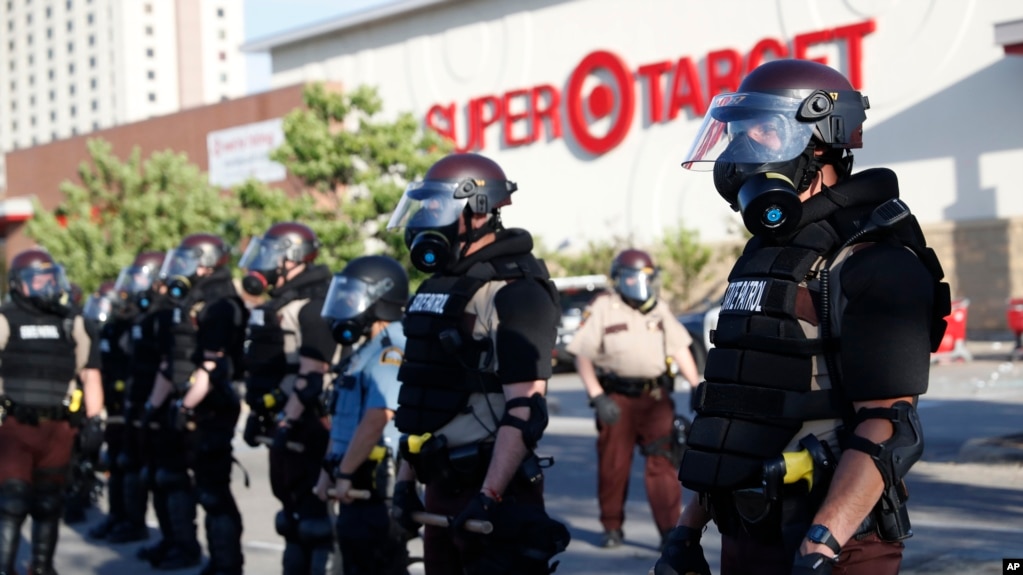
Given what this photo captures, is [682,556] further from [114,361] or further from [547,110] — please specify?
[547,110]

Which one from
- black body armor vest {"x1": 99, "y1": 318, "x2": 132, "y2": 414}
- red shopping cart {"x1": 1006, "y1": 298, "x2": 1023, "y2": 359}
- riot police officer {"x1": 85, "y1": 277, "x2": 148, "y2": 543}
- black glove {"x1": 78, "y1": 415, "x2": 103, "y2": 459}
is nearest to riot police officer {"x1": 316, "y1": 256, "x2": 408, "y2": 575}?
black glove {"x1": 78, "y1": 415, "x2": 103, "y2": 459}

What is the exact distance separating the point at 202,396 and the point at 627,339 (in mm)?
2839

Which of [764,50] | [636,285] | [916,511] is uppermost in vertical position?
[764,50]

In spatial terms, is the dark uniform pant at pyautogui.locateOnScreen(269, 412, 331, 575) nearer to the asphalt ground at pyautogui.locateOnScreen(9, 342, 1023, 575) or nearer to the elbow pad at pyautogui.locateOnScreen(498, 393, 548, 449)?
the asphalt ground at pyautogui.locateOnScreen(9, 342, 1023, 575)

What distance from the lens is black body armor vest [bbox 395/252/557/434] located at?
4789 mm

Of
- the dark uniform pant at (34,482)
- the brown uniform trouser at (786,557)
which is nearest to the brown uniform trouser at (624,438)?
the dark uniform pant at (34,482)

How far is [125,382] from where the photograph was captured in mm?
11453

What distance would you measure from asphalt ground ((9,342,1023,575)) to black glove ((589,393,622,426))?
0.86 meters

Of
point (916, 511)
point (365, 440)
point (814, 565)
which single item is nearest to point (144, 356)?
point (365, 440)

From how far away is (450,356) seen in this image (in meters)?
4.80

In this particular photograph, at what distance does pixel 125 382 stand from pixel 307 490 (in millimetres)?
4913

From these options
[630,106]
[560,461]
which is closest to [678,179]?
[630,106]

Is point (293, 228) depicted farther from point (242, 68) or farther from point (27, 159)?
point (242, 68)

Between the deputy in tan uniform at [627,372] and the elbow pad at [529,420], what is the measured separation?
4.11 metres
